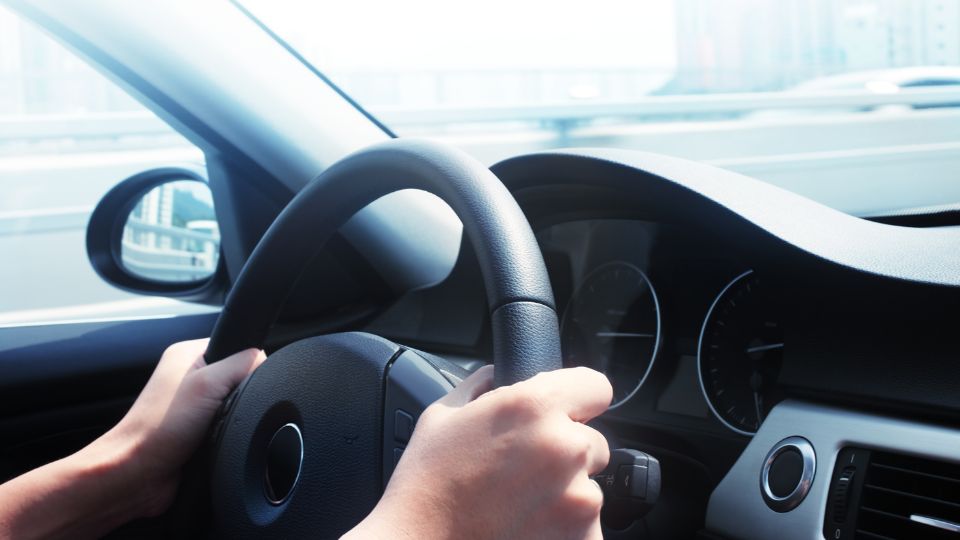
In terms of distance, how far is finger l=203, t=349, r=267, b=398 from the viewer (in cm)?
141

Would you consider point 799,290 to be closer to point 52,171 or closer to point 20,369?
point 20,369

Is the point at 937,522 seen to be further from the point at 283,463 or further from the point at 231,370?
the point at 231,370

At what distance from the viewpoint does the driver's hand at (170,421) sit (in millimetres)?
1373

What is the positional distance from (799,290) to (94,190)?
327 centimetres

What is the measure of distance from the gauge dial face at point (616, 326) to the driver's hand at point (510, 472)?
41.6 inches

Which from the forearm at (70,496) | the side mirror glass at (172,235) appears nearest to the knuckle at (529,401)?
the forearm at (70,496)

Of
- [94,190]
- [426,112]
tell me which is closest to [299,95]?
[94,190]

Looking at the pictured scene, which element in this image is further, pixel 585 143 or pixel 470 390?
pixel 585 143

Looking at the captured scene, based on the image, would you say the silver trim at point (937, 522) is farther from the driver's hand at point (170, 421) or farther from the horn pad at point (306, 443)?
the driver's hand at point (170, 421)

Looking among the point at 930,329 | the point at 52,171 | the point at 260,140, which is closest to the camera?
the point at 930,329

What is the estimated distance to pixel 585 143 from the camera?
5.40 m

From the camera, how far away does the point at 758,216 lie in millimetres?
1518

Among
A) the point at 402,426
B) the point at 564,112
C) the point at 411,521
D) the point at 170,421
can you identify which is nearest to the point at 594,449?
the point at 411,521

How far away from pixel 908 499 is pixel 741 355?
1.60ft
